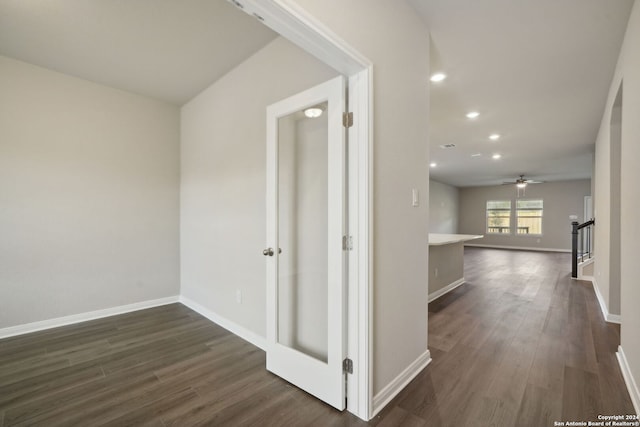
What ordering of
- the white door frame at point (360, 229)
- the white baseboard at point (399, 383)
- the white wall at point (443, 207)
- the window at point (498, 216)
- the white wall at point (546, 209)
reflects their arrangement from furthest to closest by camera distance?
the window at point (498, 216), the white wall at point (443, 207), the white wall at point (546, 209), the white baseboard at point (399, 383), the white door frame at point (360, 229)

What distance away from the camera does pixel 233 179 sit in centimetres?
294

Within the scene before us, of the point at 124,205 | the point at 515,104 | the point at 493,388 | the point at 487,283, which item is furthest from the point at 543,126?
A: the point at 124,205

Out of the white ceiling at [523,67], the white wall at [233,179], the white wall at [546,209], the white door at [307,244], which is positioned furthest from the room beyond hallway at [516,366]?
the white wall at [546,209]

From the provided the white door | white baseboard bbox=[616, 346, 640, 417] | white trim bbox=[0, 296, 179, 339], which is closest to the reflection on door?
the white door

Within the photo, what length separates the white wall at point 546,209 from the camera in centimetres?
1022

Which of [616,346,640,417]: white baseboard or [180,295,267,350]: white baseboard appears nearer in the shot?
[616,346,640,417]: white baseboard

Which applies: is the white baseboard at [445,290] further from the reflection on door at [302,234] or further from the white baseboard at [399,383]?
the reflection on door at [302,234]

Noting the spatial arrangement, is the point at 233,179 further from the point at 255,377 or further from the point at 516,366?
the point at 516,366

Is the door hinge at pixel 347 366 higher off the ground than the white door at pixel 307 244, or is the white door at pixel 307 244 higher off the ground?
the white door at pixel 307 244

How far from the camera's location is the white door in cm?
176

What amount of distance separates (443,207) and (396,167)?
10480 millimetres

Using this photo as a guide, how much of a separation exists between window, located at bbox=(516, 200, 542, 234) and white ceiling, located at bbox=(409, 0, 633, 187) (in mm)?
6422

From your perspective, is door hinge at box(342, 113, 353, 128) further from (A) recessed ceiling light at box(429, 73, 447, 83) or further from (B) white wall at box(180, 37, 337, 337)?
(A) recessed ceiling light at box(429, 73, 447, 83)

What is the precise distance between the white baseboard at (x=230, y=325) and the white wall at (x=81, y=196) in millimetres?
549
